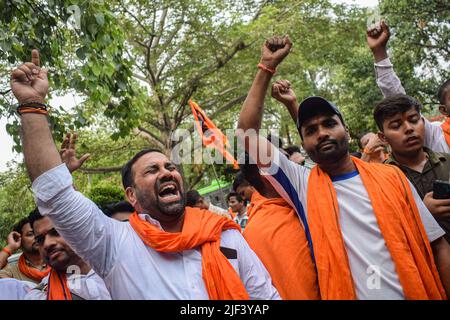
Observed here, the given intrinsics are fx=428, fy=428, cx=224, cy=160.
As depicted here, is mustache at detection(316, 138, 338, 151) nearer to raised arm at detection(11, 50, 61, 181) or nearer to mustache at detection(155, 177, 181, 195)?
mustache at detection(155, 177, 181, 195)

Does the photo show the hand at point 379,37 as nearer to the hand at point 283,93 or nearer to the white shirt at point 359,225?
the hand at point 283,93

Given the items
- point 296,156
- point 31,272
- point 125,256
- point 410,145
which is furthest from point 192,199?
point 125,256

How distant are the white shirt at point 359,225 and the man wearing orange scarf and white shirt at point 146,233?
35cm

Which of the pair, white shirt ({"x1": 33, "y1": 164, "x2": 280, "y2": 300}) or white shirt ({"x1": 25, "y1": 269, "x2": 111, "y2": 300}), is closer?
white shirt ({"x1": 33, "y1": 164, "x2": 280, "y2": 300})

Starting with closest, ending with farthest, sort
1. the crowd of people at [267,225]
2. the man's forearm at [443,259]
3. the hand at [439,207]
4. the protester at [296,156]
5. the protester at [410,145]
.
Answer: the crowd of people at [267,225] < the man's forearm at [443,259] < the hand at [439,207] < the protester at [410,145] < the protester at [296,156]

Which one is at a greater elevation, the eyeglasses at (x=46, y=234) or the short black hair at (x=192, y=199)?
the short black hair at (x=192, y=199)

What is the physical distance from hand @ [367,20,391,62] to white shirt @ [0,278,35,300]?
248 centimetres

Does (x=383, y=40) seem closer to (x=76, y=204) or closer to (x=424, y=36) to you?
(x=76, y=204)

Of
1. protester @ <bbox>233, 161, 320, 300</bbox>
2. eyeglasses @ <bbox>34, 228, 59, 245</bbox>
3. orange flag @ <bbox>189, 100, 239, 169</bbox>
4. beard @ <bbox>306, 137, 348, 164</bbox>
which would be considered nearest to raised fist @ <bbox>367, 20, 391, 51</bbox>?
beard @ <bbox>306, 137, 348, 164</bbox>

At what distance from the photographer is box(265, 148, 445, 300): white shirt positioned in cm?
192

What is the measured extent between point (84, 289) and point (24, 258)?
177 centimetres

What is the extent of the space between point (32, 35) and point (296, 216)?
310 centimetres

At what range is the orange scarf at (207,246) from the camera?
6.17 ft

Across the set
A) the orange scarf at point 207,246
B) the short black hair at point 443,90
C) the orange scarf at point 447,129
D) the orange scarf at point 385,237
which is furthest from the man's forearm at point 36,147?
the short black hair at point 443,90
